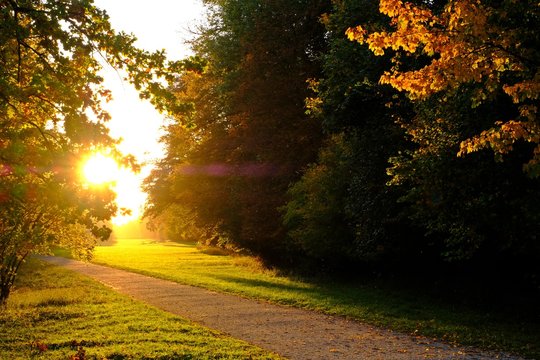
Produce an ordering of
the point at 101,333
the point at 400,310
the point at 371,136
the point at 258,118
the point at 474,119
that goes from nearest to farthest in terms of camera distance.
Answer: the point at 101,333
the point at 474,119
the point at 400,310
the point at 371,136
the point at 258,118

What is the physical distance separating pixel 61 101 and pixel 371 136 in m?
12.3

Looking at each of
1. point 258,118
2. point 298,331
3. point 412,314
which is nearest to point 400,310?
point 412,314

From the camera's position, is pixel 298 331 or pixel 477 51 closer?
pixel 477 51

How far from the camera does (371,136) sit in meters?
17.4

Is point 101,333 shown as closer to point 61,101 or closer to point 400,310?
point 61,101

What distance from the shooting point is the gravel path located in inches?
341

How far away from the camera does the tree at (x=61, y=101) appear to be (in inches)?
220

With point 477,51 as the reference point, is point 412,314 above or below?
below

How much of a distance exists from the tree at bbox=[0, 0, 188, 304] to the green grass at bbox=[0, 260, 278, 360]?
2.76 m

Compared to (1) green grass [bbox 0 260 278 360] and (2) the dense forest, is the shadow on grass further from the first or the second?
(1) green grass [bbox 0 260 278 360]

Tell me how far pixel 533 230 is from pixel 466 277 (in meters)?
5.39

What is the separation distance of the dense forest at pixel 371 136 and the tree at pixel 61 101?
4.33ft

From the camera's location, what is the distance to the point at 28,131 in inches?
256

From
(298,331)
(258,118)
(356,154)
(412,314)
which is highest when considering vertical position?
(258,118)
